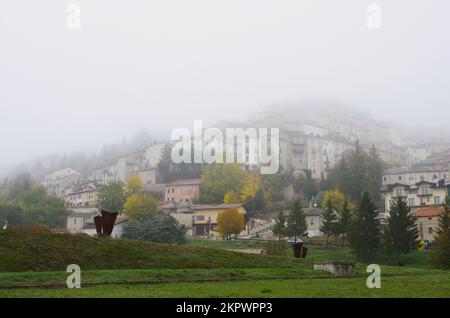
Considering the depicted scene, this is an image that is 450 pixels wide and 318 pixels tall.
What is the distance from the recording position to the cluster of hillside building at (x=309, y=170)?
309 feet

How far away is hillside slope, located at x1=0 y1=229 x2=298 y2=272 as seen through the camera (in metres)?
26.0

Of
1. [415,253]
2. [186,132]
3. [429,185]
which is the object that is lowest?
[415,253]

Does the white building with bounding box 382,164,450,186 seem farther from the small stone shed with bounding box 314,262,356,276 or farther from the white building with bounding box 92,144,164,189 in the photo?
the small stone shed with bounding box 314,262,356,276

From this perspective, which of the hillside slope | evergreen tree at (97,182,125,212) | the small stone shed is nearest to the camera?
the hillside slope

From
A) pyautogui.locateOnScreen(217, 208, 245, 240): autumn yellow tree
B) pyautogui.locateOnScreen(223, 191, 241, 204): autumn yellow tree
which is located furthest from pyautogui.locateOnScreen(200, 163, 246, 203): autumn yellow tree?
pyautogui.locateOnScreen(217, 208, 245, 240): autumn yellow tree

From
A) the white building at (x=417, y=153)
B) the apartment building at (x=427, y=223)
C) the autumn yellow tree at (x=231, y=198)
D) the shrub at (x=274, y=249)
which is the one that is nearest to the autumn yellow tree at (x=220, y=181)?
the autumn yellow tree at (x=231, y=198)

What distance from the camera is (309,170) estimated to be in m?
134

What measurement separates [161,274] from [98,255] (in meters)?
5.32

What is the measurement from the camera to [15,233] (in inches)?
1137

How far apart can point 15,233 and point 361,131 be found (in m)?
177

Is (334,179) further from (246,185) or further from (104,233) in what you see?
(104,233)

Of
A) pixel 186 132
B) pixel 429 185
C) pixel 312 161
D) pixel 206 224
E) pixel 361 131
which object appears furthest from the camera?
pixel 361 131

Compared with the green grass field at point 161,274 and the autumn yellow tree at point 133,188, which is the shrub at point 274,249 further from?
the autumn yellow tree at point 133,188
